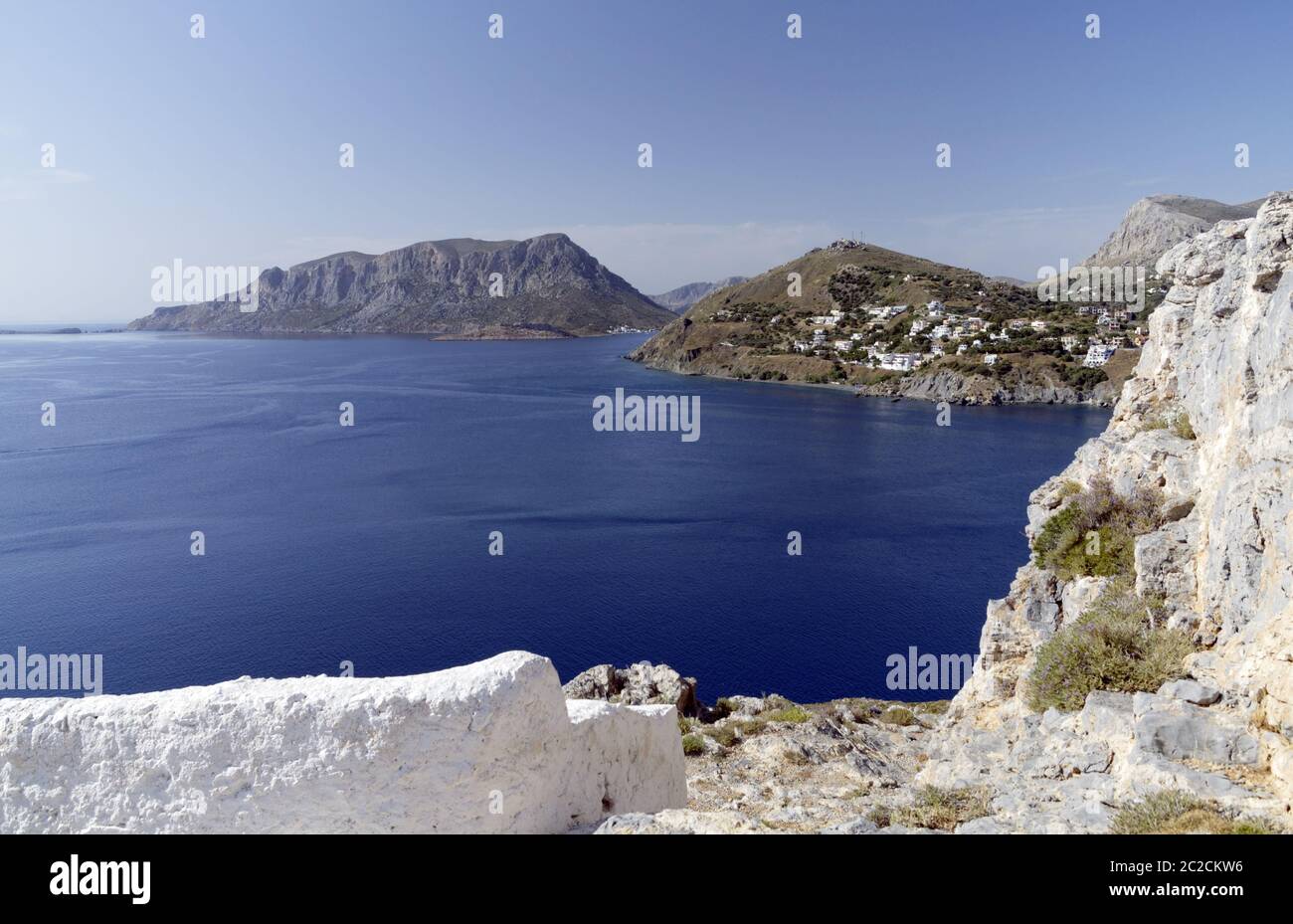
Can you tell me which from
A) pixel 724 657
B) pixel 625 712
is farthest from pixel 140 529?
pixel 625 712

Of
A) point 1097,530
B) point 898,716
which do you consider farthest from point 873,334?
point 1097,530

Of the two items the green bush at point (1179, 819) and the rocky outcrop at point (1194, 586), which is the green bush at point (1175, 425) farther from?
the green bush at point (1179, 819)

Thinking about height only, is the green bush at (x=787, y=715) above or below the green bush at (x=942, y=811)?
below

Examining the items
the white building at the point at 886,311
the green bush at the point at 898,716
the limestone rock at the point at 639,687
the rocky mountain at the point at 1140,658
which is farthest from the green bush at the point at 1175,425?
the white building at the point at 886,311

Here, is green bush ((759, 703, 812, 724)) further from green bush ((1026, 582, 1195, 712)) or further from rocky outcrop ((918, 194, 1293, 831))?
green bush ((1026, 582, 1195, 712))

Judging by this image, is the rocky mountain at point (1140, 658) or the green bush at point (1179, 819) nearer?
the green bush at point (1179, 819)
